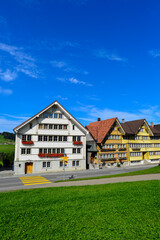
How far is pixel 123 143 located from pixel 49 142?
807 inches

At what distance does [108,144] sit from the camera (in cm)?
4144

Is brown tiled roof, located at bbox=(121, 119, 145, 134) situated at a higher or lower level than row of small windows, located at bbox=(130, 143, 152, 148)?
higher

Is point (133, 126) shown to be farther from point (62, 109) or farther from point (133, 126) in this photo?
point (62, 109)

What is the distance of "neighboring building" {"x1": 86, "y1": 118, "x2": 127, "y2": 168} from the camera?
3994cm

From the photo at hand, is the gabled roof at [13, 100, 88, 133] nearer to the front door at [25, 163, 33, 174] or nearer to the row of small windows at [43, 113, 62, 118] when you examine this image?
the row of small windows at [43, 113, 62, 118]

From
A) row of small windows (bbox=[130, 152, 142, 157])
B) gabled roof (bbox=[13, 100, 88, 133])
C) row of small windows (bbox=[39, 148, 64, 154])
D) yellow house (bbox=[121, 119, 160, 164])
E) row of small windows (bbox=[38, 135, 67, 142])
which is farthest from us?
row of small windows (bbox=[130, 152, 142, 157])

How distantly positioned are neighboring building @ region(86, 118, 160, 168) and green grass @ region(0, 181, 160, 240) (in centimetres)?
2832

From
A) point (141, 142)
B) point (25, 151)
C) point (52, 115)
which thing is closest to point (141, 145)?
point (141, 142)

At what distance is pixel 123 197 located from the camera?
11.4 m

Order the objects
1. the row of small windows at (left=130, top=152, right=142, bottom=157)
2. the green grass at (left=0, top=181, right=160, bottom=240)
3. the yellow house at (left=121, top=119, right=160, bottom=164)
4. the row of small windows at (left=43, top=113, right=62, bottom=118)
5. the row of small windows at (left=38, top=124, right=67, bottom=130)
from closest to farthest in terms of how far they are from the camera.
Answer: the green grass at (left=0, top=181, right=160, bottom=240), the row of small windows at (left=38, top=124, right=67, bottom=130), the row of small windows at (left=43, top=113, right=62, bottom=118), the yellow house at (left=121, top=119, right=160, bottom=164), the row of small windows at (left=130, top=152, right=142, bottom=157)

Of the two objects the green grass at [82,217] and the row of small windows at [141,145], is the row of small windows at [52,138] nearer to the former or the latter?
the row of small windows at [141,145]

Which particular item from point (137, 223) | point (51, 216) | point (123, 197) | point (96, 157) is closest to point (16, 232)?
point (51, 216)

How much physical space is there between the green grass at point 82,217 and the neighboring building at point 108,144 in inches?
1120

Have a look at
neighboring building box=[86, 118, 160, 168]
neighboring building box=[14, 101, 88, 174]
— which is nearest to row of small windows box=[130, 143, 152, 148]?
neighboring building box=[86, 118, 160, 168]
